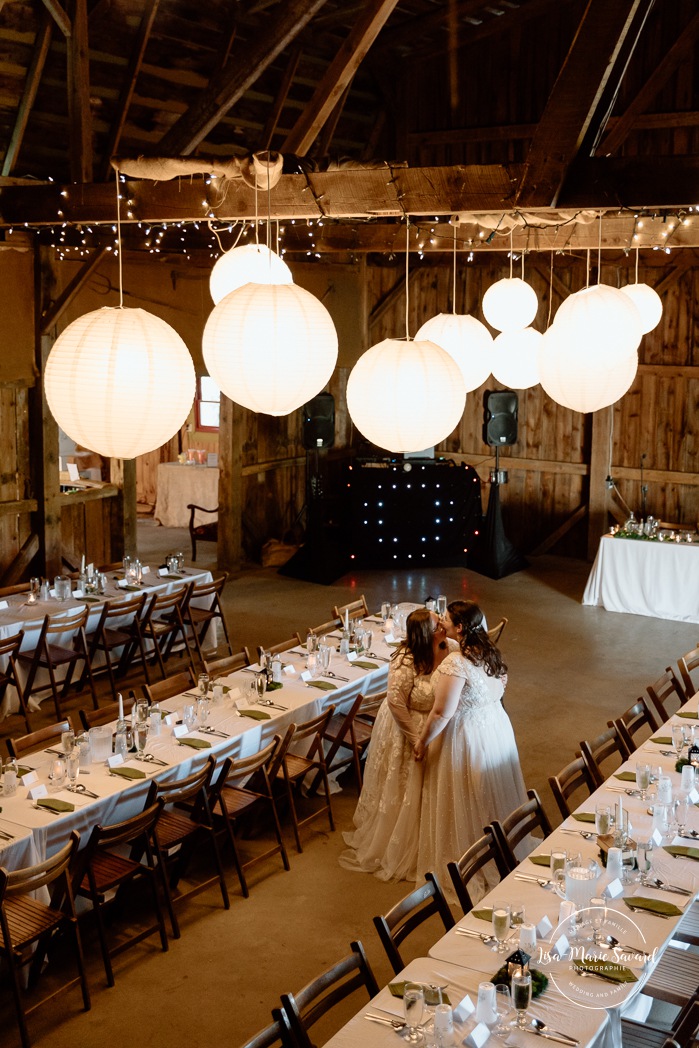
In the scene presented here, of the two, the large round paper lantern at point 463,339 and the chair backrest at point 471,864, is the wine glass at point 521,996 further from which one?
the large round paper lantern at point 463,339

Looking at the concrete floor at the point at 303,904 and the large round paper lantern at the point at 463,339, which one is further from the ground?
the large round paper lantern at the point at 463,339

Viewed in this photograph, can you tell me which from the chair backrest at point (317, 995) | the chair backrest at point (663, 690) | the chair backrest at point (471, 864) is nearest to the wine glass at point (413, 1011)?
the chair backrest at point (317, 995)

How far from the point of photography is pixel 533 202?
18.3ft

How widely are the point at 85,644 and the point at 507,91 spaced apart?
28.6 ft

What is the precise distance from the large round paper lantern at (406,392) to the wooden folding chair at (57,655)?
13.0ft

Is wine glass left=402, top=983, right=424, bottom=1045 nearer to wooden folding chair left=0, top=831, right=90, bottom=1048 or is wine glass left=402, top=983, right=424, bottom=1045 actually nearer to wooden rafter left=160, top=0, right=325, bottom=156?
wooden folding chair left=0, top=831, right=90, bottom=1048

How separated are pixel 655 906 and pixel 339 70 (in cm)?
560

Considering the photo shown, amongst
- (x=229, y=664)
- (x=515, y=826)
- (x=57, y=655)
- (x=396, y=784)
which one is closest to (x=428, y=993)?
(x=515, y=826)

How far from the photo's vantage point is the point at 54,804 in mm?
5148

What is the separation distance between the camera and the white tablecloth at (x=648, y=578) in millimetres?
11125

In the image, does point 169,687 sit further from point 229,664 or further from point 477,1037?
point 477,1037

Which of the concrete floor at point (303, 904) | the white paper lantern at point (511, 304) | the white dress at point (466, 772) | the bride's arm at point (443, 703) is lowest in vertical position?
the concrete floor at point (303, 904)

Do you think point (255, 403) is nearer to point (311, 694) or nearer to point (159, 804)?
point (159, 804)

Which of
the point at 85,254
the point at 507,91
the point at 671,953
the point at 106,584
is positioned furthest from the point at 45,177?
the point at 671,953
